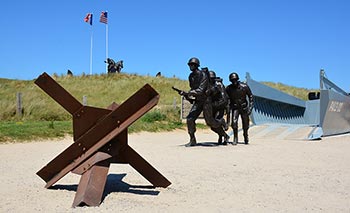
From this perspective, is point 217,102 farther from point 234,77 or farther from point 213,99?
point 234,77

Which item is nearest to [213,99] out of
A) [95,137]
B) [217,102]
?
[217,102]

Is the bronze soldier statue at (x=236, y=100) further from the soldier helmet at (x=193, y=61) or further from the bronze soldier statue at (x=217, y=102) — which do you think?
the soldier helmet at (x=193, y=61)

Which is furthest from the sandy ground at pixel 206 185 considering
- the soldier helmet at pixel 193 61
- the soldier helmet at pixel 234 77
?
the soldier helmet at pixel 234 77

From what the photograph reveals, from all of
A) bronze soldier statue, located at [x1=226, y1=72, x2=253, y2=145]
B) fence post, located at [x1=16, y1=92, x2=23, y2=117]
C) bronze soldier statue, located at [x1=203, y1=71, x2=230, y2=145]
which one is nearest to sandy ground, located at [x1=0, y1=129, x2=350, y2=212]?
bronze soldier statue, located at [x1=203, y1=71, x2=230, y2=145]

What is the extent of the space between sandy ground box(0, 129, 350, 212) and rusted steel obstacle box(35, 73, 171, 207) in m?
0.29

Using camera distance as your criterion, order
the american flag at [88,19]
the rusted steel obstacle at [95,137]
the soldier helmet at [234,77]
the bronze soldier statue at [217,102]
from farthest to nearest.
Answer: the american flag at [88,19] → the soldier helmet at [234,77] → the bronze soldier statue at [217,102] → the rusted steel obstacle at [95,137]

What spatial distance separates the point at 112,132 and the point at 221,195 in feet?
5.04

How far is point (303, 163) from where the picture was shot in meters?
8.42

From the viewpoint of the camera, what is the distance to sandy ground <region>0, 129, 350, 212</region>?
14.9 ft

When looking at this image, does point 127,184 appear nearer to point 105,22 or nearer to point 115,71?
point 105,22

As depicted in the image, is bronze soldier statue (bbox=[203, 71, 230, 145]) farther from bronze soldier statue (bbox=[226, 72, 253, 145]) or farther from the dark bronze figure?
the dark bronze figure

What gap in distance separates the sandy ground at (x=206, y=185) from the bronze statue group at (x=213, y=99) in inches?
59.2

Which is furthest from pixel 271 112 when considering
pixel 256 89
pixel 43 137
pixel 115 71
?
pixel 115 71

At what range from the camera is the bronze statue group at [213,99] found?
34.5ft
